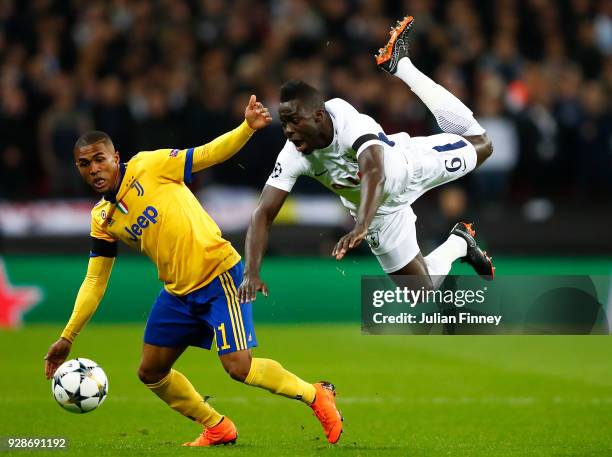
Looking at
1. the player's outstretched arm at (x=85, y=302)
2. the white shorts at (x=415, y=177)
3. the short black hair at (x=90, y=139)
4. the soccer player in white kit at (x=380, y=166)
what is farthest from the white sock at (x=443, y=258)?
the short black hair at (x=90, y=139)

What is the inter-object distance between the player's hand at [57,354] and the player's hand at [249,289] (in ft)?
4.31

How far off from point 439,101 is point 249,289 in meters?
2.39

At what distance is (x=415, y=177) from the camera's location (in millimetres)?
9055

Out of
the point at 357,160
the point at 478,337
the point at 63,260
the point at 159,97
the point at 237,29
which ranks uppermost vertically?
the point at 237,29

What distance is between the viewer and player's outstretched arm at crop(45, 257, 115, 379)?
8289 millimetres

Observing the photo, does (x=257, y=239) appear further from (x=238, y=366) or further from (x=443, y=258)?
(x=443, y=258)

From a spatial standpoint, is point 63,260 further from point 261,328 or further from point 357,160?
point 357,160

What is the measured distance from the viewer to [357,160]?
8.24 metres

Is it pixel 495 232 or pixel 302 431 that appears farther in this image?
pixel 495 232

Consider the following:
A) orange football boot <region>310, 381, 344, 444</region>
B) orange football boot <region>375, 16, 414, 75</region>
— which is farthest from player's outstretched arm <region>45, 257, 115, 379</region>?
orange football boot <region>375, 16, 414, 75</region>

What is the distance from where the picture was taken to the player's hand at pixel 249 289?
791cm

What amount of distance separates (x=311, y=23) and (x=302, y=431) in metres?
9.46

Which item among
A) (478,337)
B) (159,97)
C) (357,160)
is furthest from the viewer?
(478,337)

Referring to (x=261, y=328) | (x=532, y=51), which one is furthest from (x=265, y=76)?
(x=532, y=51)
